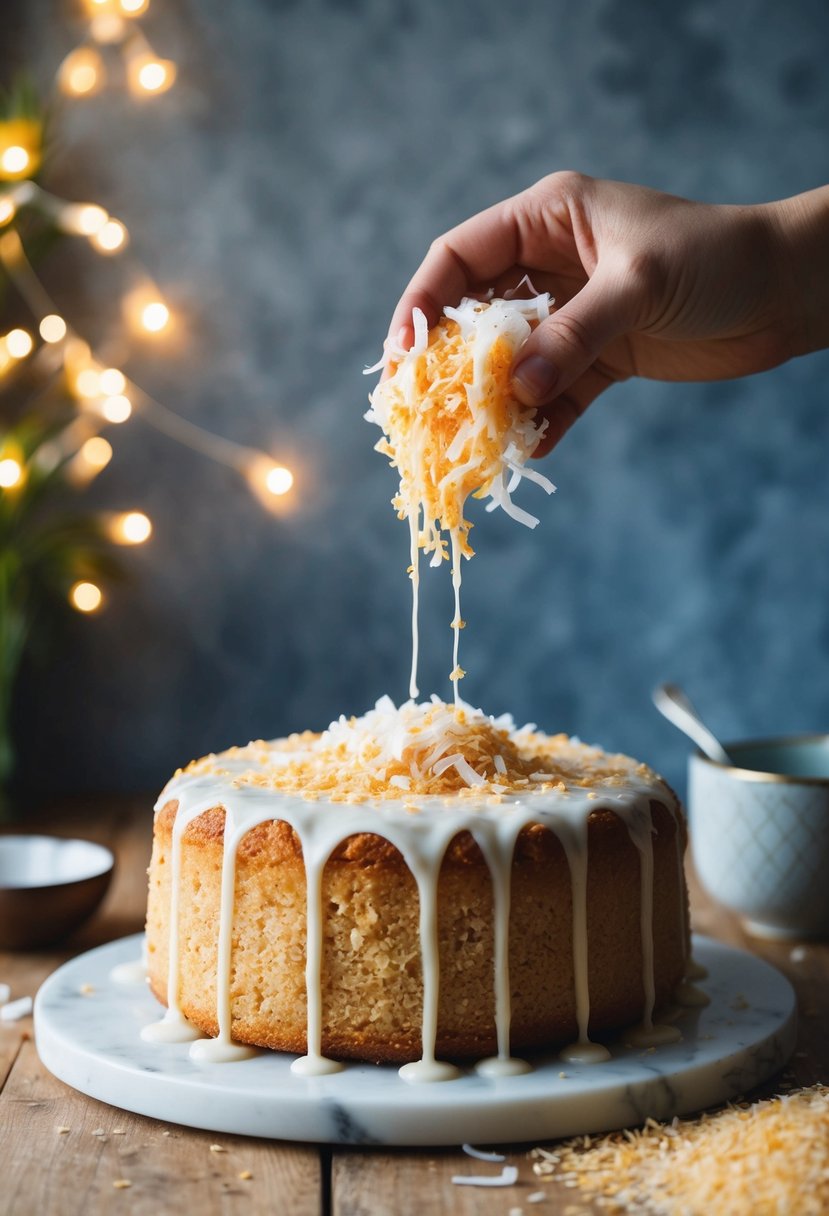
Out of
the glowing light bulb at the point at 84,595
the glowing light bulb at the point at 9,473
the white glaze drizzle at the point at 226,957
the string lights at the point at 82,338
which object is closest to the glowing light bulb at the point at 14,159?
the string lights at the point at 82,338

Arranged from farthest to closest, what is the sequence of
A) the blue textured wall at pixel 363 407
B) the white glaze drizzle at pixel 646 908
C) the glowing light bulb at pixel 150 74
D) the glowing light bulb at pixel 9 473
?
the blue textured wall at pixel 363 407 → the glowing light bulb at pixel 150 74 → the glowing light bulb at pixel 9 473 → the white glaze drizzle at pixel 646 908

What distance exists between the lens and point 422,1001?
66.4 inches

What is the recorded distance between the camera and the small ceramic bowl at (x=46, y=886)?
2.28 meters

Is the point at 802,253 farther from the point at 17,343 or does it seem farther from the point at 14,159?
the point at 17,343

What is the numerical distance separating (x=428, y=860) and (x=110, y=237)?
2.17 meters

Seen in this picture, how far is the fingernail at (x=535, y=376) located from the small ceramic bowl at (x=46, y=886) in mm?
1143

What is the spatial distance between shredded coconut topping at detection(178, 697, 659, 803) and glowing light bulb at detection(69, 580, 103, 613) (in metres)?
1.50

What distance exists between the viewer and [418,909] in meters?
1.69

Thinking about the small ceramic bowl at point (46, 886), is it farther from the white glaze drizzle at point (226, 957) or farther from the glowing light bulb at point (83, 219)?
the glowing light bulb at point (83, 219)

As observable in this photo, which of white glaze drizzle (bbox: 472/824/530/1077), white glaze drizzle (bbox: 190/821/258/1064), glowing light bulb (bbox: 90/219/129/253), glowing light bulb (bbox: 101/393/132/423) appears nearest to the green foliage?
glowing light bulb (bbox: 101/393/132/423)

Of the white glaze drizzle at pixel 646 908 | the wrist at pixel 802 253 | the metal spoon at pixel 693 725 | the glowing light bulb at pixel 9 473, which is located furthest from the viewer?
the glowing light bulb at pixel 9 473

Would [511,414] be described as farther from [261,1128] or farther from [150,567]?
[150,567]

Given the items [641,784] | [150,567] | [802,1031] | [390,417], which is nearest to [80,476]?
[150,567]

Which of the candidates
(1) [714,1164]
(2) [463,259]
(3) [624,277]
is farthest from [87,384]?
(1) [714,1164]
